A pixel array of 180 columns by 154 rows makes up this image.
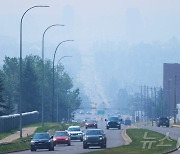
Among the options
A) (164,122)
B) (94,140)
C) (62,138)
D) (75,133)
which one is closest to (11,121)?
(75,133)

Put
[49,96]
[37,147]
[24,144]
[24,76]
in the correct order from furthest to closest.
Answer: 1. [49,96]
2. [24,76]
3. [24,144]
4. [37,147]

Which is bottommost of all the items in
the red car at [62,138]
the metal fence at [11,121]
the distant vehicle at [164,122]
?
the distant vehicle at [164,122]

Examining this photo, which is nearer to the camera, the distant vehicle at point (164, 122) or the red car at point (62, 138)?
the red car at point (62, 138)

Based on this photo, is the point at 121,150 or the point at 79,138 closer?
the point at 121,150

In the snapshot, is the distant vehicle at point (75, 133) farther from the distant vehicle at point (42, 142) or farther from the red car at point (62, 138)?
the distant vehicle at point (42, 142)

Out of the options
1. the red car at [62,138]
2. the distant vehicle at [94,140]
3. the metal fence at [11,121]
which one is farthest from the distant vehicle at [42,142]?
the metal fence at [11,121]

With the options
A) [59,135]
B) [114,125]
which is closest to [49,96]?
[114,125]

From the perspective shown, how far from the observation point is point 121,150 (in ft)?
217

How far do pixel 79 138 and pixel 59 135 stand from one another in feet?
42.7

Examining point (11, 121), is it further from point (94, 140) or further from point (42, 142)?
point (42, 142)

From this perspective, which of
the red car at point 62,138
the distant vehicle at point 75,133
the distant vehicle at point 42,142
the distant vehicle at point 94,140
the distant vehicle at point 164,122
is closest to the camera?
the distant vehicle at point 42,142

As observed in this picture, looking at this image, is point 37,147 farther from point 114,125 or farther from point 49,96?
point 49,96

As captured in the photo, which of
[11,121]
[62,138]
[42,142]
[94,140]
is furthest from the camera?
[11,121]

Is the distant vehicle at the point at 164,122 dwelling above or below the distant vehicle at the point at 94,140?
below
